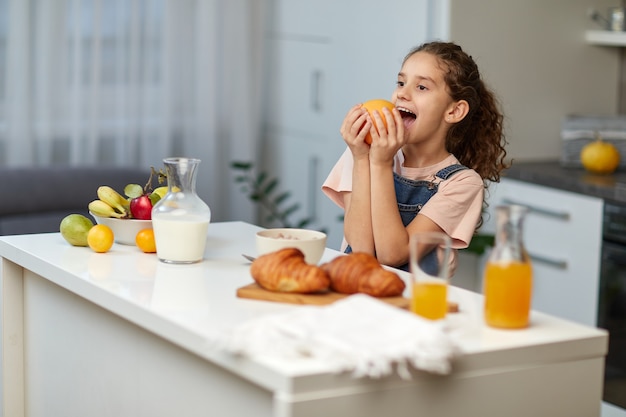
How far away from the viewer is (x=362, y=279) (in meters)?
1.52

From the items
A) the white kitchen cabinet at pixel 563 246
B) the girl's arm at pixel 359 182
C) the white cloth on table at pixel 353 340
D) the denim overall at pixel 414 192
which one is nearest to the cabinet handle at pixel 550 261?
the white kitchen cabinet at pixel 563 246

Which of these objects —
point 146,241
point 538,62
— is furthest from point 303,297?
point 538,62

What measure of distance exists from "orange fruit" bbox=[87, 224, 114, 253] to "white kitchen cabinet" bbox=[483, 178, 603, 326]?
163cm

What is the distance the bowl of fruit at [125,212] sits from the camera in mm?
1954

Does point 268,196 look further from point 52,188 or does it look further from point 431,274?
point 431,274

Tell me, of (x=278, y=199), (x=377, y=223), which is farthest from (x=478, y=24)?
(x=377, y=223)

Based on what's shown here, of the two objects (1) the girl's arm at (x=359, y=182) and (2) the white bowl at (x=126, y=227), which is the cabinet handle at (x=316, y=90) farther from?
(2) the white bowl at (x=126, y=227)

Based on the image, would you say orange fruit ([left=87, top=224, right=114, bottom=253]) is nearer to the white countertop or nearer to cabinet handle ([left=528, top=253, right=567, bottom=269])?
the white countertop

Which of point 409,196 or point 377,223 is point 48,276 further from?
point 409,196

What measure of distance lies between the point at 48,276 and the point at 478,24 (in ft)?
7.16

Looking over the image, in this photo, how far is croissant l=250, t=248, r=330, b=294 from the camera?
151 centimetres

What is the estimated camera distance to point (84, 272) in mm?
1733

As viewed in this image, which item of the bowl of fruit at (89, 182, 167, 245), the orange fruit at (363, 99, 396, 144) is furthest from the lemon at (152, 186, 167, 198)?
the orange fruit at (363, 99, 396, 144)

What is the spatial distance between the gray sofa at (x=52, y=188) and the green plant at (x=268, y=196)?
63 cm
